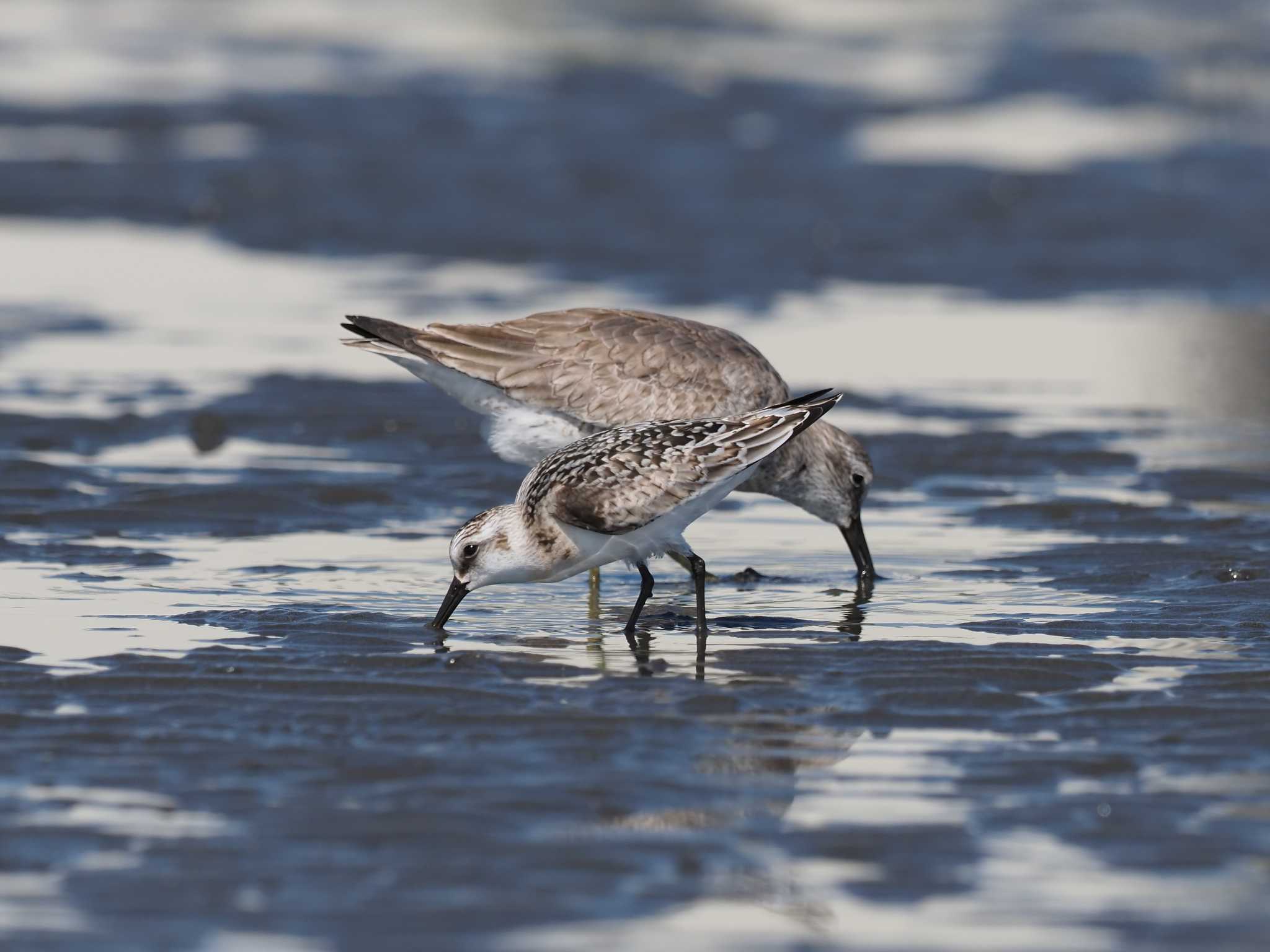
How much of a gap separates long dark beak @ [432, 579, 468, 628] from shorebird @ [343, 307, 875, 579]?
5.55 ft

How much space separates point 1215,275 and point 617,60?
9657 millimetres

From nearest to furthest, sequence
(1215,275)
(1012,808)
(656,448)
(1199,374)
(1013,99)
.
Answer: (1012,808), (656,448), (1199,374), (1215,275), (1013,99)

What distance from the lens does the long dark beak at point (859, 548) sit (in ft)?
34.9

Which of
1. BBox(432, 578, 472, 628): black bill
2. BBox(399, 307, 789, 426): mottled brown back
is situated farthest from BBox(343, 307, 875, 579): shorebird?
BBox(432, 578, 472, 628): black bill

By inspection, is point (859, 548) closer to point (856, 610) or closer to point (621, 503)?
point (856, 610)

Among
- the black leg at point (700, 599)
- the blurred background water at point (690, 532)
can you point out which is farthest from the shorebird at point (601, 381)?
the black leg at point (700, 599)

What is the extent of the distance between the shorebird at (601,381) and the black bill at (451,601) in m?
1.69

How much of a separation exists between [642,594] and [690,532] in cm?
231

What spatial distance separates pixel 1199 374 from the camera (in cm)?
1561

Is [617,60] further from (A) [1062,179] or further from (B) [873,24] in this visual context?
(A) [1062,179]

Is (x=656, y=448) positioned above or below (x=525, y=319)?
below

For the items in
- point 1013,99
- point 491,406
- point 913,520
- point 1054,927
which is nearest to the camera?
point 1054,927

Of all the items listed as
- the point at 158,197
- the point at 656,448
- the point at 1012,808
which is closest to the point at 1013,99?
the point at 158,197

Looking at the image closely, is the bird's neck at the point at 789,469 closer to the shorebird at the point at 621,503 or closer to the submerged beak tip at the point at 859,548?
the submerged beak tip at the point at 859,548
